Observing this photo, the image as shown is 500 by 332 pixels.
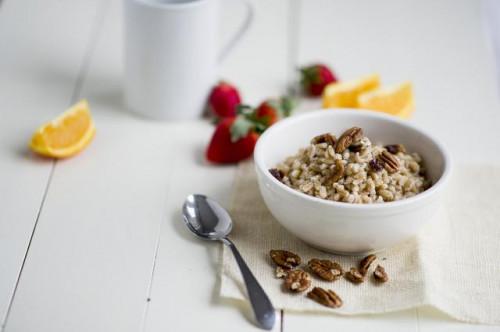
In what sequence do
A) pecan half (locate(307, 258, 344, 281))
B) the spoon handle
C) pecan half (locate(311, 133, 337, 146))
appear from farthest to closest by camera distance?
pecan half (locate(311, 133, 337, 146)), pecan half (locate(307, 258, 344, 281)), the spoon handle

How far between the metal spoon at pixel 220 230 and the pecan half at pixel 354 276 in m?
0.17

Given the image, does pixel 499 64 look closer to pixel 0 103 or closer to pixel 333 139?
pixel 333 139

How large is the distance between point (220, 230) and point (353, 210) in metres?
0.30

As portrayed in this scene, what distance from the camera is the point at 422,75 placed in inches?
87.6

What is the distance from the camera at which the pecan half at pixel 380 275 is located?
1.44 m

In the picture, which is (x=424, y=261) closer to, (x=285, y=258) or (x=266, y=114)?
(x=285, y=258)

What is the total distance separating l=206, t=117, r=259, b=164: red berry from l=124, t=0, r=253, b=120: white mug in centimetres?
20

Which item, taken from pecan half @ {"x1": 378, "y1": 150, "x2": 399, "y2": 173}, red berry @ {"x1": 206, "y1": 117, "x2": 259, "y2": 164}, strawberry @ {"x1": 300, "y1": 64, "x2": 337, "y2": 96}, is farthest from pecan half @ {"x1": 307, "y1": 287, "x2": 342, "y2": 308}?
strawberry @ {"x1": 300, "y1": 64, "x2": 337, "y2": 96}

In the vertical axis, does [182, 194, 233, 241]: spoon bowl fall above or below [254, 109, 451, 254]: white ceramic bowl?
below

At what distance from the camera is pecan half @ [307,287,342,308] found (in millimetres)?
1382

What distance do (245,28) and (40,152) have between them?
0.62 m

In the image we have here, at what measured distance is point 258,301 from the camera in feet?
4.50

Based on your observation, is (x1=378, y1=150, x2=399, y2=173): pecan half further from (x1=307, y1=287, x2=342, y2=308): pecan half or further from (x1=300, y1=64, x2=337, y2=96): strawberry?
(x1=300, y1=64, x2=337, y2=96): strawberry

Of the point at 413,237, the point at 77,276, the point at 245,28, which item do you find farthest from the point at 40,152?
the point at 413,237
